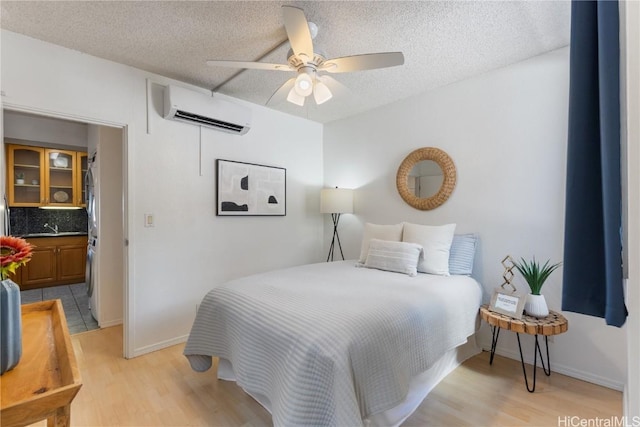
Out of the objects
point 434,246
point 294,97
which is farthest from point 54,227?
point 434,246

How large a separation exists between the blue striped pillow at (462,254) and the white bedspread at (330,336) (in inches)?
8.0

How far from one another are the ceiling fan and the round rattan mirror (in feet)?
4.53

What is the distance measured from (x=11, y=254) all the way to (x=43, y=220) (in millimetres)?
5146

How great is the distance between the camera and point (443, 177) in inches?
117

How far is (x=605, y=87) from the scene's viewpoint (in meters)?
0.78

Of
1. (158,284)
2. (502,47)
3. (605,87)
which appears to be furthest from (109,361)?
(502,47)

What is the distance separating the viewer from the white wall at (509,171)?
2252 mm

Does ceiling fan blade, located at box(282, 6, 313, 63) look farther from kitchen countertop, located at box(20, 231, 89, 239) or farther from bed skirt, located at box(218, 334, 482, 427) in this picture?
kitchen countertop, located at box(20, 231, 89, 239)

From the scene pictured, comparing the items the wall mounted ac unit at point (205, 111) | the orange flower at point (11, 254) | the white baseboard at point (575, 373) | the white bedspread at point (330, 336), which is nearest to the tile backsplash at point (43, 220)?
the wall mounted ac unit at point (205, 111)

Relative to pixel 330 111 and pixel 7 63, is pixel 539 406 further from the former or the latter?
pixel 7 63

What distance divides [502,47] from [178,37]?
238 centimetres

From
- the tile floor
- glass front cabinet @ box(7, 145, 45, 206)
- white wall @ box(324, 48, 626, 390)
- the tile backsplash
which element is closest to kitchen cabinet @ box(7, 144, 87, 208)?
glass front cabinet @ box(7, 145, 45, 206)

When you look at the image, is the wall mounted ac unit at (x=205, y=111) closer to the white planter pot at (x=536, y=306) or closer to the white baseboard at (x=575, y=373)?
the white planter pot at (x=536, y=306)

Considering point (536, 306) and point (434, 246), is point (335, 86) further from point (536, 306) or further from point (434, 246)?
point (536, 306)
